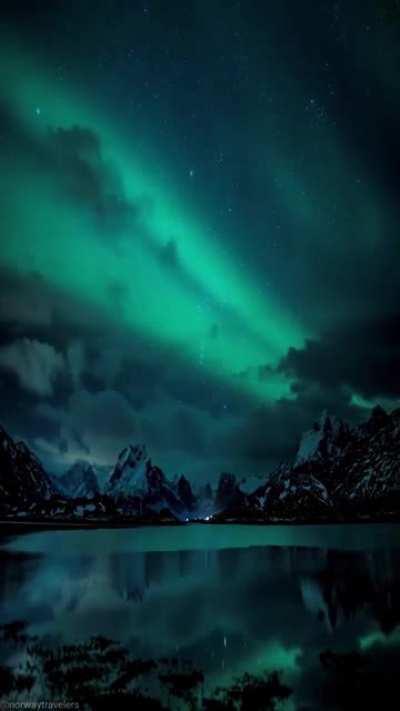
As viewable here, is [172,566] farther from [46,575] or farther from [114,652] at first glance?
[114,652]

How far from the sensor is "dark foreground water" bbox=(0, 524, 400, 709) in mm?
24812

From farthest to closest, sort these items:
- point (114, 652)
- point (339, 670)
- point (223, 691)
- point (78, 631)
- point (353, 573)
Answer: point (353, 573)
point (78, 631)
point (114, 652)
point (339, 670)
point (223, 691)

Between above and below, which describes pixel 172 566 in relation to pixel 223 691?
above

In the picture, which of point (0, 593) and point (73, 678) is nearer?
point (73, 678)

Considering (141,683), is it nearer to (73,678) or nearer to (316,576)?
(73,678)

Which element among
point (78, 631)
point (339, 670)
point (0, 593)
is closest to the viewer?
point (339, 670)

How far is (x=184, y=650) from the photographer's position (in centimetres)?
2822

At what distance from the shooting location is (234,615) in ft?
121

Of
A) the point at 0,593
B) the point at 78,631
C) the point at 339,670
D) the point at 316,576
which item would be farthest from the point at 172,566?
the point at 339,670

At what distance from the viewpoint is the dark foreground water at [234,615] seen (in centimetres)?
2481

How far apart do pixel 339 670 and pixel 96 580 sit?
36133mm

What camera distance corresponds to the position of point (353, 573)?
→ 54406 millimetres

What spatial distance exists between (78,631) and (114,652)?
6.20 metres

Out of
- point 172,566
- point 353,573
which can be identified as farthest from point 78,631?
point 172,566
